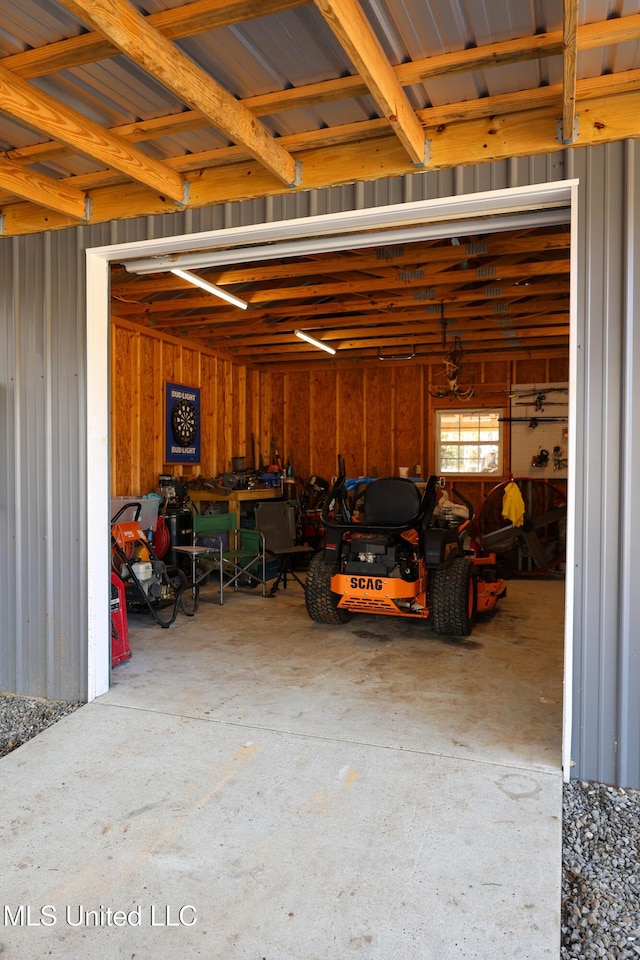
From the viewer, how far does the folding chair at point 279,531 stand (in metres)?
6.84

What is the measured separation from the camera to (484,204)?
3045 mm

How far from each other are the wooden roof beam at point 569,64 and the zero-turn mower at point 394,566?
285 cm

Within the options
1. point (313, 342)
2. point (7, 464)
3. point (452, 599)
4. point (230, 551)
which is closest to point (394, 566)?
point (452, 599)

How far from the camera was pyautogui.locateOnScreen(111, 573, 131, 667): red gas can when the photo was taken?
4340 mm

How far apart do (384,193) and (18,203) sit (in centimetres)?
230

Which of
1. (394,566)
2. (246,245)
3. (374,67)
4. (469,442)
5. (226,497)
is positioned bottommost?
(394,566)

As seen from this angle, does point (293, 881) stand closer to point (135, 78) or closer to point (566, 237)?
point (135, 78)

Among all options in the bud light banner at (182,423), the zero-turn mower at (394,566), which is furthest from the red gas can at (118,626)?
the bud light banner at (182,423)

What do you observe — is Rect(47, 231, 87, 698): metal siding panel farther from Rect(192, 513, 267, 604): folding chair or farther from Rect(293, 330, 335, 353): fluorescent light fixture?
Rect(293, 330, 335, 353): fluorescent light fixture

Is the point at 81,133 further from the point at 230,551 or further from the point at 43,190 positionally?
the point at 230,551

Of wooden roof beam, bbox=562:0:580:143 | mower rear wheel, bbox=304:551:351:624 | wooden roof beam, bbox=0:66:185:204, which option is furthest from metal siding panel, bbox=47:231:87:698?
wooden roof beam, bbox=562:0:580:143

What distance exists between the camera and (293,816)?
8.29ft
